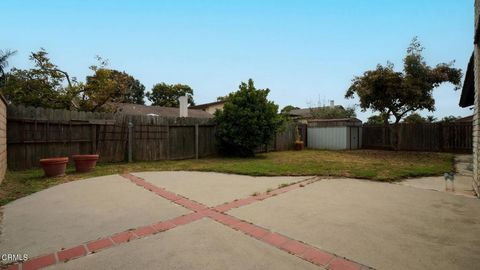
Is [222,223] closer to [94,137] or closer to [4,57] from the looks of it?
[94,137]

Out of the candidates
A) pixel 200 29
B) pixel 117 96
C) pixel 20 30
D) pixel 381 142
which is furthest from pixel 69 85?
pixel 381 142

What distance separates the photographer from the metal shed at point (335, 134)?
56.0 ft

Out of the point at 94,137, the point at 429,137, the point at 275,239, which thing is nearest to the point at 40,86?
the point at 94,137

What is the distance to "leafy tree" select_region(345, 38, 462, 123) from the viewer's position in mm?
12742

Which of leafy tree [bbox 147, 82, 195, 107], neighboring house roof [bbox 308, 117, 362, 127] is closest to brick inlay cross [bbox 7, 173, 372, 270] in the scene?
neighboring house roof [bbox 308, 117, 362, 127]

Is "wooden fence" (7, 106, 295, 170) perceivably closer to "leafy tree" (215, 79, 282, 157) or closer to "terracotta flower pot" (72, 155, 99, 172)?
"leafy tree" (215, 79, 282, 157)

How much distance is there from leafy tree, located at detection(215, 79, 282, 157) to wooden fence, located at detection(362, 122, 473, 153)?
9.18 metres

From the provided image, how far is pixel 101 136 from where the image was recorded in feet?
31.3

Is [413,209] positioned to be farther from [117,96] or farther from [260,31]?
[117,96]

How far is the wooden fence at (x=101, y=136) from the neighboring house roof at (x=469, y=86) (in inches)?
377

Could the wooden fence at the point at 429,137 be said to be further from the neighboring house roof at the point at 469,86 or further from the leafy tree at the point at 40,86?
the leafy tree at the point at 40,86

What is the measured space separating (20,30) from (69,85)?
570cm

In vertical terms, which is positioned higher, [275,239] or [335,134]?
[335,134]

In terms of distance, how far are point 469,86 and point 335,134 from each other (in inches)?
423
